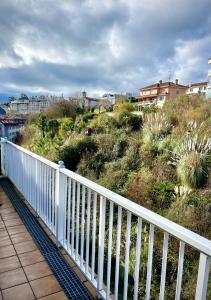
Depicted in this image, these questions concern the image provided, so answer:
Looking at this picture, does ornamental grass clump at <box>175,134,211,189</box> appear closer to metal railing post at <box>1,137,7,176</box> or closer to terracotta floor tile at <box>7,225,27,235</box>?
terracotta floor tile at <box>7,225,27,235</box>

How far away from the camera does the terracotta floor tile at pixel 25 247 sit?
243 cm

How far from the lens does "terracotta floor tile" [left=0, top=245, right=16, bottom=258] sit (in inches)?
92.2

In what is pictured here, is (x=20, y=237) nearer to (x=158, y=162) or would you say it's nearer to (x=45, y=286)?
(x=45, y=286)

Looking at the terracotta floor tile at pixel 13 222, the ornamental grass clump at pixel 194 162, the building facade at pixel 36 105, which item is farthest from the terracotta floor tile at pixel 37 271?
the building facade at pixel 36 105

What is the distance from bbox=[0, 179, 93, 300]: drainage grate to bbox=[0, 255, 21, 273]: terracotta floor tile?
10.5 inches

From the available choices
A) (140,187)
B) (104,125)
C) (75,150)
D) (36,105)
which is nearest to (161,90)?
(36,105)

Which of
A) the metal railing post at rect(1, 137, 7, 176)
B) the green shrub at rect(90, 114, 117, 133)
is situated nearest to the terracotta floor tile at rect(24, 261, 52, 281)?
the metal railing post at rect(1, 137, 7, 176)

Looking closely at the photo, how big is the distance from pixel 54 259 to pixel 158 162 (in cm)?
429

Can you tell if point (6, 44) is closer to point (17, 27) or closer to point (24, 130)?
point (17, 27)

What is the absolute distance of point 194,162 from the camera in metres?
5.23

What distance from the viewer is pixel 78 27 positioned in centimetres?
642

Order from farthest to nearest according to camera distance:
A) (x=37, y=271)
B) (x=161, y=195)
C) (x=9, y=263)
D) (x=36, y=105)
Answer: (x=36, y=105)
(x=161, y=195)
(x=9, y=263)
(x=37, y=271)

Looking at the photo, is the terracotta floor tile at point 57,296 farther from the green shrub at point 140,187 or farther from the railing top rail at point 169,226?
the green shrub at point 140,187

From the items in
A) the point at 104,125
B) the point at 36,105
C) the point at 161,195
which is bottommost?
the point at 161,195
